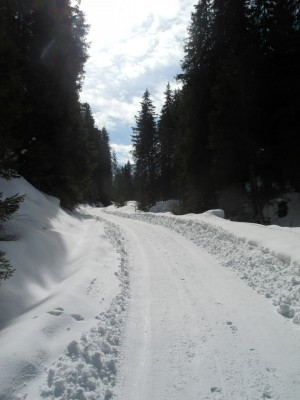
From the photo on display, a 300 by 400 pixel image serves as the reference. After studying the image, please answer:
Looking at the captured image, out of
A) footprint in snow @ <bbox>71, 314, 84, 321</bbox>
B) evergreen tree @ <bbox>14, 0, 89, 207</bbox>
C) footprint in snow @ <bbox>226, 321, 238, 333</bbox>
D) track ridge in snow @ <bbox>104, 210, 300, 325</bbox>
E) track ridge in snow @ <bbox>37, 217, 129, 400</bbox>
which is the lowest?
track ridge in snow @ <bbox>37, 217, 129, 400</bbox>

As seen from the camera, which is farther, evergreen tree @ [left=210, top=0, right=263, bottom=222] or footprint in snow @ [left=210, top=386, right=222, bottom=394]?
evergreen tree @ [left=210, top=0, right=263, bottom=222]

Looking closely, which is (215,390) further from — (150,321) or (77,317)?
(77,317)

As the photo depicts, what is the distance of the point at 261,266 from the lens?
320 inches

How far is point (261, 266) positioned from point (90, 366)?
5070 mm

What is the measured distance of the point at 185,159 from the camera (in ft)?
84.4

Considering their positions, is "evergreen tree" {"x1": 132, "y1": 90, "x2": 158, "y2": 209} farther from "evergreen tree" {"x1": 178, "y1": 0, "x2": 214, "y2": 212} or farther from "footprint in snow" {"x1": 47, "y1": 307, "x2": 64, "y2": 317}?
"footprint in snow" {"x1": 47, "y1": 307, "x2": 64, "y2": 317}

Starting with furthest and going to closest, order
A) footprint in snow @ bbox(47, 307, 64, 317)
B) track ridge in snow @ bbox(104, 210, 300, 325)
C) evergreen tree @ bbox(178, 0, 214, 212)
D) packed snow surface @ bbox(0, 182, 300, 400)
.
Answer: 1. evergreen tree @ bbox(178, 0, 214, 212)
2. track ridge in snow @ bbox(104, 210, 300, 325)
3. footprint in snow @ bbox(47, 307, 64, 317)
4. packed snow surface @ bbox(0, 182, 300, 400)

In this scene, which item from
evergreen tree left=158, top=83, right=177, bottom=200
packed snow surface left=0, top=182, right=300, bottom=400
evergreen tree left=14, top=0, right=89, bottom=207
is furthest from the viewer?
evergreen tree left=158, top=83, right=177, bottom=200

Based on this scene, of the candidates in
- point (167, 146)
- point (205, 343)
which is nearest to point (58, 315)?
point (205, 343)

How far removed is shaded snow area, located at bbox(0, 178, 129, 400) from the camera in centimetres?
398

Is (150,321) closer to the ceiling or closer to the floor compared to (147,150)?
closer to the floor

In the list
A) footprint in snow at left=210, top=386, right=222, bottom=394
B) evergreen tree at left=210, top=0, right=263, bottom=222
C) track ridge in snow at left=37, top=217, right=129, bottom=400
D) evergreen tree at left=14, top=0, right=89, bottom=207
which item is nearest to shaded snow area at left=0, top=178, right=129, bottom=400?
track ridge in snow at left=37, top=217, right=129, bottom=400

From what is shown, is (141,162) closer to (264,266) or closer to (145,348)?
(264,266)

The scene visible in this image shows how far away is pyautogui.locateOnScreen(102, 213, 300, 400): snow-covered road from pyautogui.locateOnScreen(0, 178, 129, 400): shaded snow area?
1.08ft
